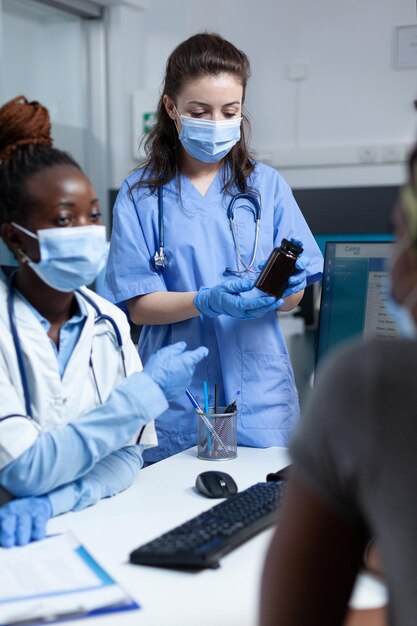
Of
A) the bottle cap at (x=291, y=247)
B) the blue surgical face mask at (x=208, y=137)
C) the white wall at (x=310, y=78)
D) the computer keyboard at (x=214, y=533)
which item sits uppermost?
the white wall at (x=310, y=78)

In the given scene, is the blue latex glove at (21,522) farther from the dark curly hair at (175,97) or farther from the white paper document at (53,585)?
the dark curly hair at (175,97)

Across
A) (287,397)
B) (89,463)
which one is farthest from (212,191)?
(89,463)

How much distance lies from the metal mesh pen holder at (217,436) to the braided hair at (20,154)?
52cm

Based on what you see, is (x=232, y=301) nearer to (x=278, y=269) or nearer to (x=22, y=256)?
(x=278, y=269)

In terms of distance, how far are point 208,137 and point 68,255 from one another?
611 millimetres

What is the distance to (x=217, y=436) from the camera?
4.57 feet

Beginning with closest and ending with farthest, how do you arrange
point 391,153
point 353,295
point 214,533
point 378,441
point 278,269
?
1. point 378,441
2. point 214,533
3. point 353,295
4. point 278,269
5. point 391,153

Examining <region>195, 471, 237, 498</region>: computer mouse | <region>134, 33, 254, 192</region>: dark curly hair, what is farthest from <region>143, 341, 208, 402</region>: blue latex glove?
<region>134, 33, 254, 192</region>: dark curly hair

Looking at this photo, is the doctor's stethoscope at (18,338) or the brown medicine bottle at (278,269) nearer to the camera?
the doctor's stethoscope at (18,338)

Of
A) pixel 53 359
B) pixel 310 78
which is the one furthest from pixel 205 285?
pixel 310 78

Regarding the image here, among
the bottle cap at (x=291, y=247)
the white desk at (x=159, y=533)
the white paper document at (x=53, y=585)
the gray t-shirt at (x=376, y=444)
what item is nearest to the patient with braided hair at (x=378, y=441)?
the gray t-shirt at (x=376, y=444)

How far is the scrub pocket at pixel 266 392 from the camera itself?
1572 mm

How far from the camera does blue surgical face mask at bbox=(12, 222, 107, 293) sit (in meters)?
1.13

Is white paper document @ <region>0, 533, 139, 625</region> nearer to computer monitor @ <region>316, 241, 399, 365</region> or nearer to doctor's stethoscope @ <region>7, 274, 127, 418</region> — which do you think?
doctor's stethoscope @ <region>7, 274, 127, 418</region>
